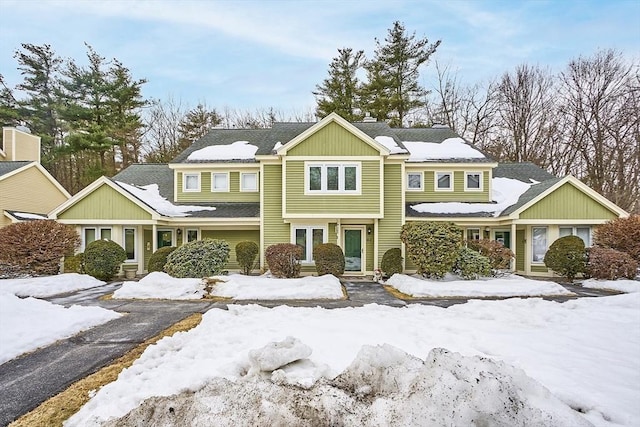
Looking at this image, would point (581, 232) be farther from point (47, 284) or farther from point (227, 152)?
point (47, 284)

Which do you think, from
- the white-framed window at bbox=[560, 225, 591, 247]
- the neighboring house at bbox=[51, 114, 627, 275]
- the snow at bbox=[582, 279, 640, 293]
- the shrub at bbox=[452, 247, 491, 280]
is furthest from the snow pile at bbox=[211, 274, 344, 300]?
the white-framed window at bbox=[560, 225, 591, 247]

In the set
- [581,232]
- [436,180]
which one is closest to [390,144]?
[436,180]

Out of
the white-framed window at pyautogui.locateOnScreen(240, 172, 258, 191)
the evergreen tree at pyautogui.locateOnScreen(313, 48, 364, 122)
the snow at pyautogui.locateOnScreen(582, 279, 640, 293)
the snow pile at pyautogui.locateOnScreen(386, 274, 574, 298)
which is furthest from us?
the evergreen tree at pyautogui.locateOnScreen(313, 48, 364, 122)

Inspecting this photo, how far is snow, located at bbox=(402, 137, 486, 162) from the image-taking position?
17.1m

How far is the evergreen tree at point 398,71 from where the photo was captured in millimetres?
27141

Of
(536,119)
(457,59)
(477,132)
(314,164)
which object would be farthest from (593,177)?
(314,164)

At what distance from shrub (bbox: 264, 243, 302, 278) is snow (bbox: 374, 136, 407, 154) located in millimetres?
6212

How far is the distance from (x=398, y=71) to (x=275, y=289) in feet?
75.5

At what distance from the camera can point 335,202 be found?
14.6 meters

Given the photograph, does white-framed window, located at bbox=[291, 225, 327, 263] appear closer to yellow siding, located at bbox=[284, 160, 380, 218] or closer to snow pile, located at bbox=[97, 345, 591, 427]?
yellow siding, located at bbox=[284, 160, 380, 218]

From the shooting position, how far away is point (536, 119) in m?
26.1

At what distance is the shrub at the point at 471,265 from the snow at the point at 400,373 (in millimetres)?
5576

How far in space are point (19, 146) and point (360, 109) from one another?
22.7 metres

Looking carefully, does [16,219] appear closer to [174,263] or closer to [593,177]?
[174,263]
